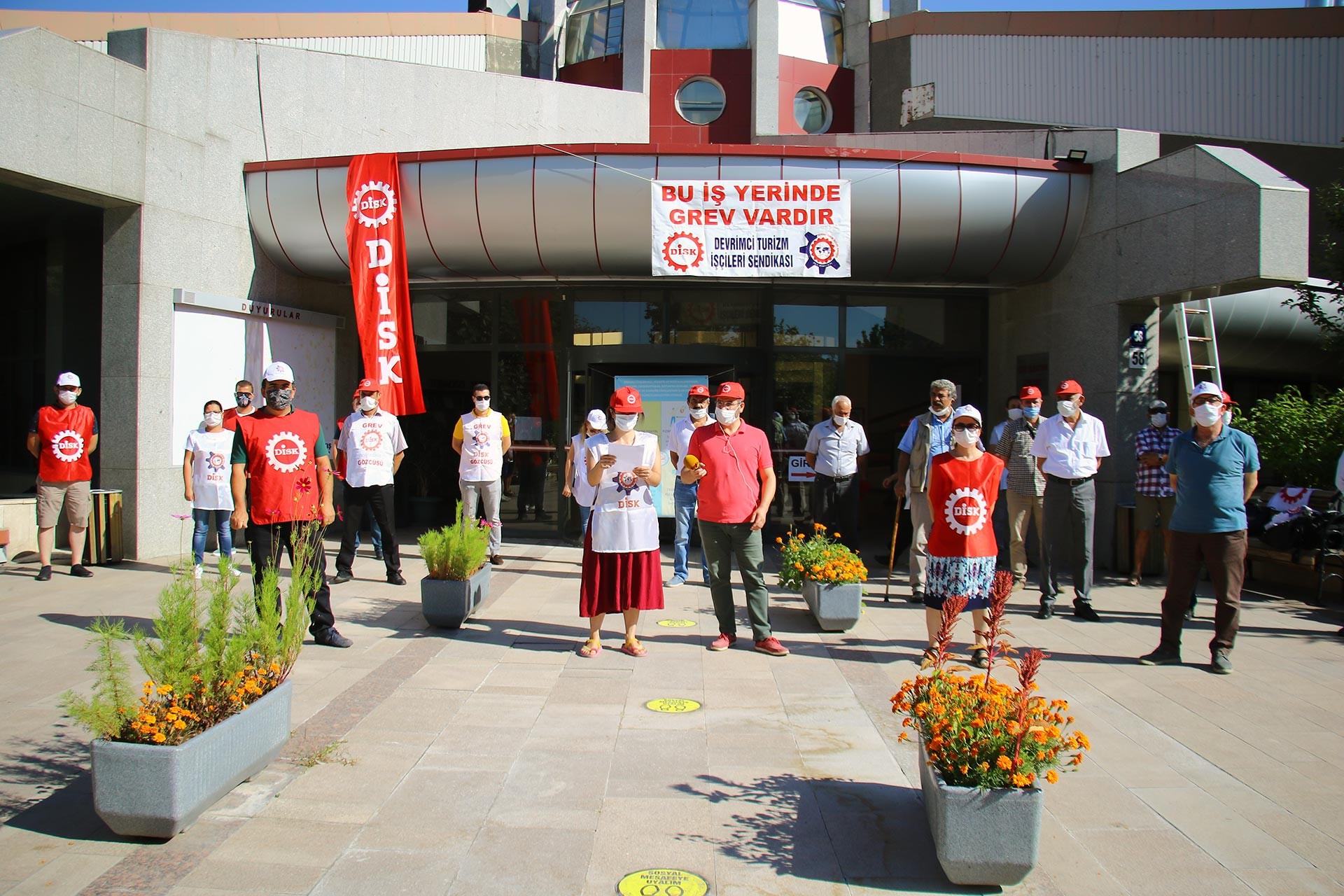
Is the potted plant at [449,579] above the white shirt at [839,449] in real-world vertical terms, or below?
below

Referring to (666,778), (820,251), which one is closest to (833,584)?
(666,778)

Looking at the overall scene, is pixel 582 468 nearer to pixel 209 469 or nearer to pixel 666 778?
pixel 666 778

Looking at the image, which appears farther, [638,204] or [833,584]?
[638,204]

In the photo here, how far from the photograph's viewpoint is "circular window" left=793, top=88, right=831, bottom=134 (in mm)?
17906

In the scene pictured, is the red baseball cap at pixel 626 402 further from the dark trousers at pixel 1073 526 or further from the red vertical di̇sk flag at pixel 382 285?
the red vertical di̇sk flag at pixel 382 285

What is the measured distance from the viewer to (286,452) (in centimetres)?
622

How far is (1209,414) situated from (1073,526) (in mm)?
1790

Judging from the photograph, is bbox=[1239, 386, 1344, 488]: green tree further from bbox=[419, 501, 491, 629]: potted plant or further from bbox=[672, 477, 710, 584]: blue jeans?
bbox=[419, 501, 491, 629]: potted plant

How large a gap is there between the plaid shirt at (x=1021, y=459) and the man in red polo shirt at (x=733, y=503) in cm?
313

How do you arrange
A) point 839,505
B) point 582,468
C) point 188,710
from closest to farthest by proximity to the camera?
point 188,710, point 582,468, point 839,505

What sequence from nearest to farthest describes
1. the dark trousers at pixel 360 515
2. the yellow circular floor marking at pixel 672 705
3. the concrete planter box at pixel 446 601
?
the yellow circular floor marking at pixel 672 705, the concrete planter box at pixel 446 601, the dark trousers at pixel 360 515

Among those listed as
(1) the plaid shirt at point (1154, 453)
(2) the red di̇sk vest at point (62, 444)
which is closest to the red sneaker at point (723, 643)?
(1) the plaid shirt at point (1154, 453)

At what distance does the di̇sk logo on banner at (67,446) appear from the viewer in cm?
882

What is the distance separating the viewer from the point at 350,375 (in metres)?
13.0
